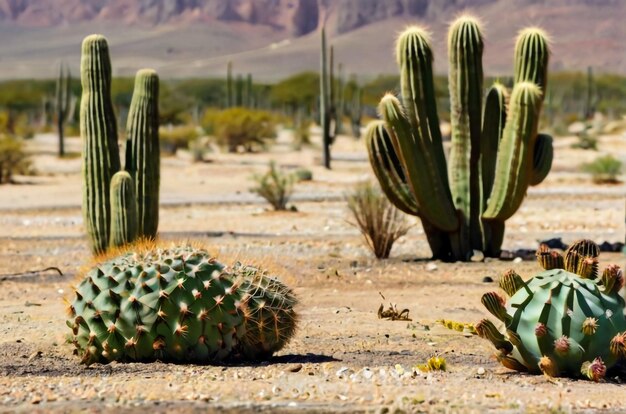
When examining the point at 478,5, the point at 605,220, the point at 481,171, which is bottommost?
the point at 605,220

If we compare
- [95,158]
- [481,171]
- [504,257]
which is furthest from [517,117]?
[95,158]

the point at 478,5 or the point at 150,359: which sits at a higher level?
the point at 478,5

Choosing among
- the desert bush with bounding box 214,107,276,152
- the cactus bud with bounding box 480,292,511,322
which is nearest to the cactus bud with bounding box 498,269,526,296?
the cactus bud with bounding box 480,292,511,322

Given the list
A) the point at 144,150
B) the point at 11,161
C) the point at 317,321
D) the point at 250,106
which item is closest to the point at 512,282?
the point at 317,321

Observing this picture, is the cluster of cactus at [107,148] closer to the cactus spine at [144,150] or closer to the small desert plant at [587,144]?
the cactus spine at [144,150]

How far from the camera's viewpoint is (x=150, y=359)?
7.72 meters

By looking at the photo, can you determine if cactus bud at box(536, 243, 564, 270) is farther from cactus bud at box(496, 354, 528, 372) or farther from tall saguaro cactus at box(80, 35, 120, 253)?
tall saguaro cactus at box(80, 35, 120, 253)

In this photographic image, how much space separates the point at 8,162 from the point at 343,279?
22238mm

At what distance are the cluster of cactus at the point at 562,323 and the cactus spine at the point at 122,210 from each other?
20.3 ft

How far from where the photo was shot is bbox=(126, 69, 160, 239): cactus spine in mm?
14008

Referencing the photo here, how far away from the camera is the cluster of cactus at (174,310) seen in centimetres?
760

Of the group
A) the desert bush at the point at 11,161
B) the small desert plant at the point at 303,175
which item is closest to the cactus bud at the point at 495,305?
the small desert plant at the point at 303,175

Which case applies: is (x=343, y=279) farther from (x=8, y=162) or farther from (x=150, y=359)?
(x=8, y=162)

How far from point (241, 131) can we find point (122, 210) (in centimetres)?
3634
